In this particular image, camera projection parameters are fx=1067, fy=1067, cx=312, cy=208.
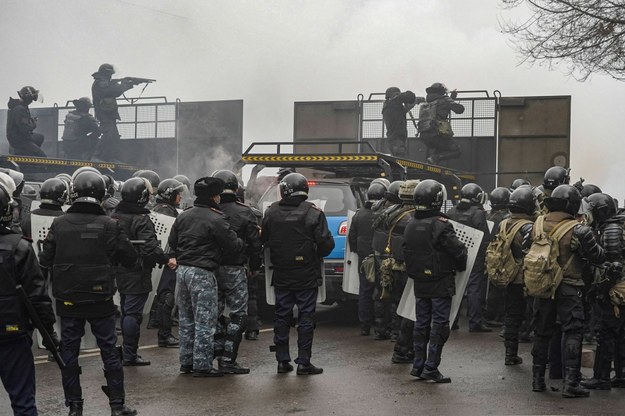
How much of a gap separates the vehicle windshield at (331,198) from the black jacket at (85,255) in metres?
6.63

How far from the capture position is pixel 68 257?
839 centimetres

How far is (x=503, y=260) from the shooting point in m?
10.9

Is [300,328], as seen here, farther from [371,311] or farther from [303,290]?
[371,311]

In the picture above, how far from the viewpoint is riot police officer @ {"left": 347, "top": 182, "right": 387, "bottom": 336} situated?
13273mm

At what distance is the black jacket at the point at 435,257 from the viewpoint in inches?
397

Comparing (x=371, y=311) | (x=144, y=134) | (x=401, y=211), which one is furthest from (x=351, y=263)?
(x=144, y=134)

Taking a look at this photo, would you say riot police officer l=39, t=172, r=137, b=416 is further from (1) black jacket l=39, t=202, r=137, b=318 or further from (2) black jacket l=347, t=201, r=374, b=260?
(2) black jacket l=347, t=201, r=374, b=260

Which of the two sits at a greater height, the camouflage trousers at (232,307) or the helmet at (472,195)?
the helmet at (472,195)

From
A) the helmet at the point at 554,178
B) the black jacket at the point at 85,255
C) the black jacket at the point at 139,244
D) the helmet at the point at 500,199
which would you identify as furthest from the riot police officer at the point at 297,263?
the helmet at the point at 500,199

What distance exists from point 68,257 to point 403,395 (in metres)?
3.17

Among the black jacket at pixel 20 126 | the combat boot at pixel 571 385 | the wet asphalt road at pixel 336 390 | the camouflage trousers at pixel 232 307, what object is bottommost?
the wet asphalt road at pixel 336 390

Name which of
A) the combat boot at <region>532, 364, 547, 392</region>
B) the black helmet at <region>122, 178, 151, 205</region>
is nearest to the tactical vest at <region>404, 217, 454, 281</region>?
the combat boot at <region>532, 364, 547, 392</region>

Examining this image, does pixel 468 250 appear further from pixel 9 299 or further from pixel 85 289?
pixel 9 299

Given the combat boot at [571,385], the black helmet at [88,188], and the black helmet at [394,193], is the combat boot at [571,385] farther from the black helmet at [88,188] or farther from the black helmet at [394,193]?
the black helmet at [88,188]
